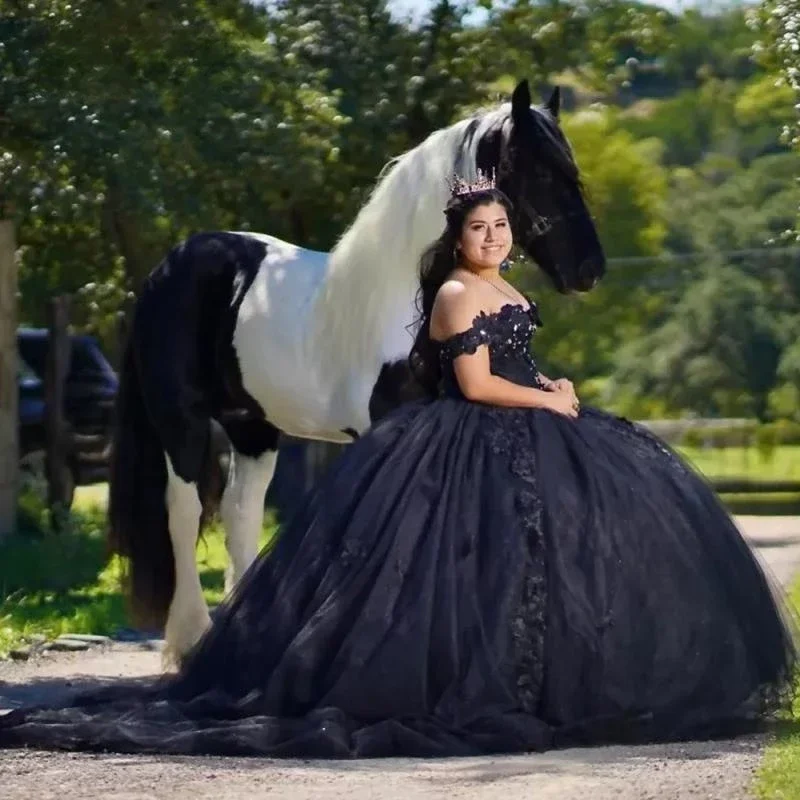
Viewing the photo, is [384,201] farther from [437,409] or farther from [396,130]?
[396,130]

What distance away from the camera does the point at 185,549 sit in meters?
10.3

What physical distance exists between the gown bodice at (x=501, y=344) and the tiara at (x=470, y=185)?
1.44 ft

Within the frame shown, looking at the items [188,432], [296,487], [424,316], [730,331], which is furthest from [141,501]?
[730,331]

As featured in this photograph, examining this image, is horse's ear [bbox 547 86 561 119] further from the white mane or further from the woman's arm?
the woman's arm

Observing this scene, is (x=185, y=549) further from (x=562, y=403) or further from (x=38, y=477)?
(x=38, y=477)

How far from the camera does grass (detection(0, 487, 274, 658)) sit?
1180 cm

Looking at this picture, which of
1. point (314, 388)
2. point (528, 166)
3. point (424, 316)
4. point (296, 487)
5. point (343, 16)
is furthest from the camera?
point (296, 487)

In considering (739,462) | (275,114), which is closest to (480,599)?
(275,114)

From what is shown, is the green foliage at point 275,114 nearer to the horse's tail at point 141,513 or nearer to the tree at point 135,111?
the tree at point 135,111

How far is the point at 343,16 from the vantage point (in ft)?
57.1

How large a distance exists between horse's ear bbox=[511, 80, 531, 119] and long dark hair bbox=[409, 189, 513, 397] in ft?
3.39

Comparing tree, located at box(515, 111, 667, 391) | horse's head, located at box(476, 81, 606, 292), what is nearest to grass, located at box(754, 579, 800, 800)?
horse's head, located at box(476, 81, 606, 292)

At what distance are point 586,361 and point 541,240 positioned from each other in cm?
2998

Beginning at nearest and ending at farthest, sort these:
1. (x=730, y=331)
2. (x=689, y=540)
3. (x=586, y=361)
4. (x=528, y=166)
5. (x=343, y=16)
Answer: (x=689, y=540), (x=528, y=166), (x=343, y=16), (x=730, y=331), (x=586, y=361)
